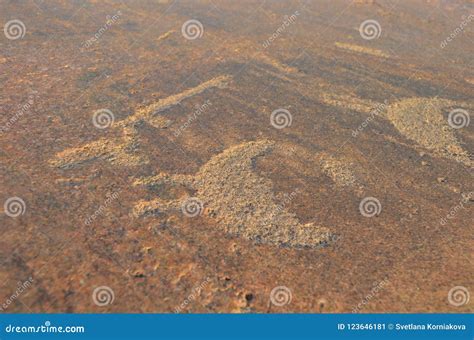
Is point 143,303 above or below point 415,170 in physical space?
above

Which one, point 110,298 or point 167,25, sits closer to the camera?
point 110,298

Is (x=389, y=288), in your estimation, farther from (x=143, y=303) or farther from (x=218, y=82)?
(x=218, y=82)

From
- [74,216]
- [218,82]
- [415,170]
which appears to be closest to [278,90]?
[218,82]
